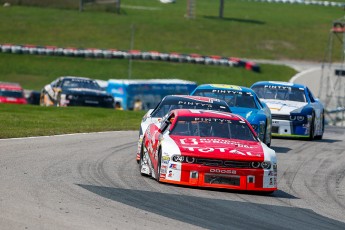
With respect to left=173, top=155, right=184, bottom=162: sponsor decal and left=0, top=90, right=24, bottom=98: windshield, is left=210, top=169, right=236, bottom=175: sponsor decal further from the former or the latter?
left=0, top=90, right=24, bottom=98: windshield

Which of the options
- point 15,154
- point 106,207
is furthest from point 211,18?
point 106,207

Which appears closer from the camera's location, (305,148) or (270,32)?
(305,148)

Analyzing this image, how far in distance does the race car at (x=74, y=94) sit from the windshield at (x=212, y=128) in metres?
19.6

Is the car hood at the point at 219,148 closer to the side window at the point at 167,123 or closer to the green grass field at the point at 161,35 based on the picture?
the side window at the point at 167,123

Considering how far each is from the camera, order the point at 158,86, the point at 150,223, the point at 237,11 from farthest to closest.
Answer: the point at 237,11 → the point at 158,86 → the point at 150,223

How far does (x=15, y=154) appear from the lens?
50.8 feet

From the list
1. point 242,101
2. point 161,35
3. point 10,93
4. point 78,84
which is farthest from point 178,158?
point 161,35

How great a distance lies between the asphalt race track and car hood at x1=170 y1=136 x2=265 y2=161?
49cm

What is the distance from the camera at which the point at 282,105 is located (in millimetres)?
24031

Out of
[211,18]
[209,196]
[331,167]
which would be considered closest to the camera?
[209,196]

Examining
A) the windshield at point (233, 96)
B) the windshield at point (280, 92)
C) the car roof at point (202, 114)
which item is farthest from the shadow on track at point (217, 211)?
the windshield at point (280, 92)

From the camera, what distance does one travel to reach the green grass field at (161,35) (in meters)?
51.9

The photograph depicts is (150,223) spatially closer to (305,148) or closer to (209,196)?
(209,196)

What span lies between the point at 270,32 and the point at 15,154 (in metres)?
53.6
